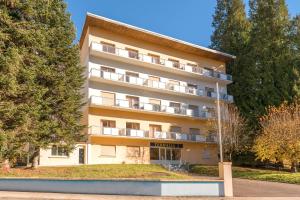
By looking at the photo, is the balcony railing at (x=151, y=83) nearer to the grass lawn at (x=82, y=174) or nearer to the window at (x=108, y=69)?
the window at (x=108, y=69)

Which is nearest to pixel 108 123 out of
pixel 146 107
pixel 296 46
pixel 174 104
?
pixel 146 107

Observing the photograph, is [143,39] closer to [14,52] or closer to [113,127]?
[113,127]

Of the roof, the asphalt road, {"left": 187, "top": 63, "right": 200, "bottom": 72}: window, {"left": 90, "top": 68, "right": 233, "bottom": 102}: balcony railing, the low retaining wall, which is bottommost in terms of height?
the asphalt road

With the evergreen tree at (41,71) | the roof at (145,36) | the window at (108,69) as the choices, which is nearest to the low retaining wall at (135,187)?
the evergreen tree at (41,71)

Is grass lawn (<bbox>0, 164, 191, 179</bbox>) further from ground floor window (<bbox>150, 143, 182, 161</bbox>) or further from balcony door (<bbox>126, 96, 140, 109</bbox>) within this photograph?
ground floor window (<bbox>150, 143, 182, 161</bbox>)

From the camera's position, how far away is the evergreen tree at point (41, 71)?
24625mm

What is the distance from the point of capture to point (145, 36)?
4125 cm

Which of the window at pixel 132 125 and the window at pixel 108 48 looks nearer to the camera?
the window at pixel 108 48

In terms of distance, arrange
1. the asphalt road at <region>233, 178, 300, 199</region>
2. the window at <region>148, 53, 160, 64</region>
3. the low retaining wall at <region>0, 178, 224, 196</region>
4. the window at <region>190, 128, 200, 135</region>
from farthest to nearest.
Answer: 1. the window at <region>190, 128, 200, 135</region>
2. the window at <region>148, 53, 160, 64</region>
3. the asphalt road at <region>233, 178, 300, 199</region>
4. the low retaining wall at <region>0, 178, 224, 196</region>

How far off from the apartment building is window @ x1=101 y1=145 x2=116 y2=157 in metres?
0.10

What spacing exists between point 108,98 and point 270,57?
21251mm

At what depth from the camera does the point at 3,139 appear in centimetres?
2241

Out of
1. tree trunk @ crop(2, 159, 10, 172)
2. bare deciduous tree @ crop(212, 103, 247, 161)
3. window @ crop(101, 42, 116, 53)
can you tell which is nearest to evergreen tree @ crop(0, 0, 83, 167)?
tree trunk @ crop(2, 159, 10, 172)

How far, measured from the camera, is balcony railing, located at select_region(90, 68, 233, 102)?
36.4 m
